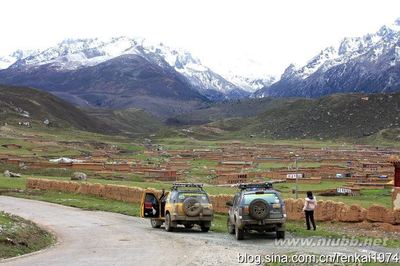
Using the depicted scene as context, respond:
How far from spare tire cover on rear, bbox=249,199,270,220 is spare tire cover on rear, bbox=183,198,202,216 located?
472 cm

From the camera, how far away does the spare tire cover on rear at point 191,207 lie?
28344 mm

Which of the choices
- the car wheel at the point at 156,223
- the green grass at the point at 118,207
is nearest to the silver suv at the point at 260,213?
the green grass at the point at 118,207

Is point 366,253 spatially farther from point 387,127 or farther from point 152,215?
point 387,127

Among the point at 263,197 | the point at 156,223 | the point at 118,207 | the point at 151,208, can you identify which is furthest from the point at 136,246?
the point at 118,207

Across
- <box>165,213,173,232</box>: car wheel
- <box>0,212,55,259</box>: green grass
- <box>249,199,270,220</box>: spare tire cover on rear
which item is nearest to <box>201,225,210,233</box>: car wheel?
<box>165,213,173,232</box>: car wheel

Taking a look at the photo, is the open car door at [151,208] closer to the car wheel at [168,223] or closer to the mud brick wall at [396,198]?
the car wheel at [168,223]

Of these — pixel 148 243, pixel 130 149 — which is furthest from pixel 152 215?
pixel 130 149

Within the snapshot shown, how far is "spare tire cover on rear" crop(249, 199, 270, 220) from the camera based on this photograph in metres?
24.1

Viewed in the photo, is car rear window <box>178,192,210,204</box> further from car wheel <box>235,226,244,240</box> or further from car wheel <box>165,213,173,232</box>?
car wheel <box>235,226,244,240</box>

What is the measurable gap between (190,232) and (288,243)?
286 inches

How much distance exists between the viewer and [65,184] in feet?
184

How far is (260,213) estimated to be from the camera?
78.9 feet

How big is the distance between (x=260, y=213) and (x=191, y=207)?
5.15 m

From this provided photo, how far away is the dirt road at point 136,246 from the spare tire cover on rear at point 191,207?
968mm
